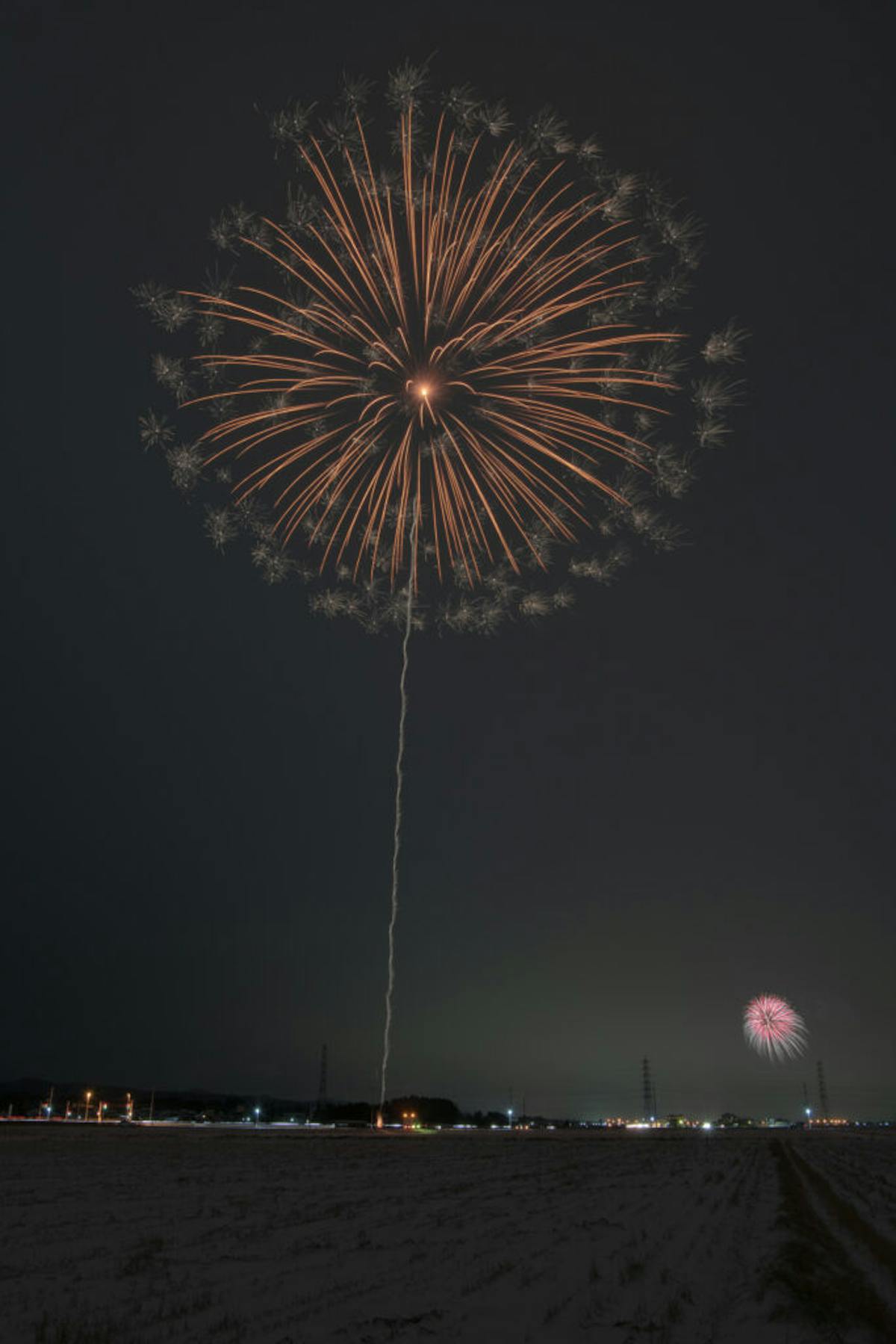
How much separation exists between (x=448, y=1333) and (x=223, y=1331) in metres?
2.63

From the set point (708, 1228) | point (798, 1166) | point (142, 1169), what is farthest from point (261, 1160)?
point (708, 1228)

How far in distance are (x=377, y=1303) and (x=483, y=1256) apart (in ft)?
15.2

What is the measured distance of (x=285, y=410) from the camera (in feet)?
101

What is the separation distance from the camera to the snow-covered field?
1238cm

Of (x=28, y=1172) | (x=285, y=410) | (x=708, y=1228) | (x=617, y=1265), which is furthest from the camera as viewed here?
(x=28, y=1172)

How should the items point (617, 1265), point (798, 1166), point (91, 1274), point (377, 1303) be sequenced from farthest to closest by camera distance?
point (798, 1166)
point (617, 1265)
point (91, 1274)
point (377, 1303)

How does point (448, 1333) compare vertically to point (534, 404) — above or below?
below

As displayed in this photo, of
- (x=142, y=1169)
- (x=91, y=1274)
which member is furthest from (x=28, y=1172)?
(x=91, y=1274)

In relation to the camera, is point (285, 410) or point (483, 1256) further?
point (285, 410)

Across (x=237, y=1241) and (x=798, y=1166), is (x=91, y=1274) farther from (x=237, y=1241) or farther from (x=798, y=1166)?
(x=798, y=1166)

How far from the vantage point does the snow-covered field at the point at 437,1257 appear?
1238 centimetres

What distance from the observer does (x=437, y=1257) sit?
1736 cm

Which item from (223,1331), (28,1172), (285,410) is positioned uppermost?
(285,410)

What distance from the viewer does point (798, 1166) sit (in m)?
46.1
